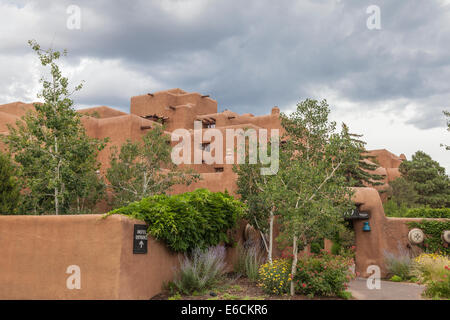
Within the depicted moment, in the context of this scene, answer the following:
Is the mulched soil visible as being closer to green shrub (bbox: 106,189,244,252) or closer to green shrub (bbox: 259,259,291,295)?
green shrub (bbox: 259,259,291,295)

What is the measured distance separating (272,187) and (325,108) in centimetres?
366

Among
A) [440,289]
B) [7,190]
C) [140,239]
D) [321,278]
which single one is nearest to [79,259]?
[140,239]

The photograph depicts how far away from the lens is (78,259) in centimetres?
894

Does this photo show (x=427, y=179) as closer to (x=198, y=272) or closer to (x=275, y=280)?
(x=275, y=280)

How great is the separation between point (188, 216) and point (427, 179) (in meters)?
33.6

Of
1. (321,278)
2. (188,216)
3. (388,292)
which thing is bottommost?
(388,292)

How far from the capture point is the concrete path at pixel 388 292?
10.5m

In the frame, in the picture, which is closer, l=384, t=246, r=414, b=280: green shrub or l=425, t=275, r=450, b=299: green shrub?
l=425, t=275, r=450, b=299: green shrub

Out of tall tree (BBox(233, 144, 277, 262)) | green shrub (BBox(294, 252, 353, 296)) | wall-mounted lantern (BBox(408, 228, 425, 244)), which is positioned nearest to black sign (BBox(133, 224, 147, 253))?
tall tree (BBox(233, 144, 277, 262))

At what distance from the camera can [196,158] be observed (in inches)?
1017

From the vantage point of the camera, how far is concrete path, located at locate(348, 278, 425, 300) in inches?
412

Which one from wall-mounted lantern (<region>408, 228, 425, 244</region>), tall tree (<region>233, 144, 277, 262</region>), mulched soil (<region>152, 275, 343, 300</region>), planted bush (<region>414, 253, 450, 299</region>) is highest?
tall tree (<region>233, 144, 277, 262</region>)

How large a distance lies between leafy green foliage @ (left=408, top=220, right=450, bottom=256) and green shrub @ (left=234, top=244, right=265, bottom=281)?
780cm
